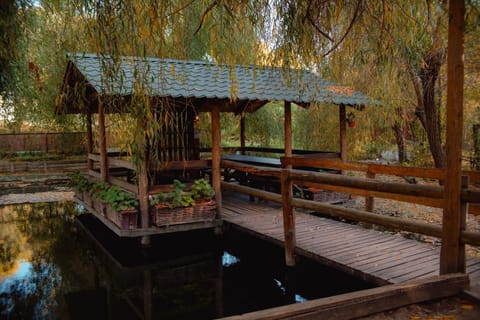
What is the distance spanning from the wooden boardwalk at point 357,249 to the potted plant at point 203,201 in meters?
0.30

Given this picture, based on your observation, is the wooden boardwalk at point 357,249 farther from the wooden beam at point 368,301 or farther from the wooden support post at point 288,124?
the wooden support post at point 288,124

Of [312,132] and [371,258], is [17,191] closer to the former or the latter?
[312,132]

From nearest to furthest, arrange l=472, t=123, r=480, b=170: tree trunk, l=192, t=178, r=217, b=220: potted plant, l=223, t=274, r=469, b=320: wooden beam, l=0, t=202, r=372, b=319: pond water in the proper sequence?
1. l=223, t=274, r=469, b=320: wooden beam
2. l=0, t=202, r=372, b=319: pond water
3. l=192, t=178, r=217, b=220: potted plant
4. l=472, t=123, r=480, b=170: tree trunk

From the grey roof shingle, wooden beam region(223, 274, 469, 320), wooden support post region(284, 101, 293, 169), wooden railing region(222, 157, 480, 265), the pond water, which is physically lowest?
the pond water

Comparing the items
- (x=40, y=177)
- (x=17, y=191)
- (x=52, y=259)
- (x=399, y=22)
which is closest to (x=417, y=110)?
(x=399, y=22)

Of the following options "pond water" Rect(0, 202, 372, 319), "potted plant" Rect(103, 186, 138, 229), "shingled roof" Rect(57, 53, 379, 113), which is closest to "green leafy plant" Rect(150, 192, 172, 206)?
"potted plant" Rect(103, 186, 138, 229)

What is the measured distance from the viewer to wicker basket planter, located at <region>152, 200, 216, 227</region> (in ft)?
20.1

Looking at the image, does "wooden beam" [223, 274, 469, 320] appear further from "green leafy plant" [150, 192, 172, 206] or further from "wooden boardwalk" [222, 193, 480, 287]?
"green leafy plant" [150, 192, 172, 206]

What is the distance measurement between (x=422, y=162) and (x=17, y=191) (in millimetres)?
12818

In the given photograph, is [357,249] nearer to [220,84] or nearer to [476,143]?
[220,84]

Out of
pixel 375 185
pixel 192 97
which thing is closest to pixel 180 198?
pixel 192 97

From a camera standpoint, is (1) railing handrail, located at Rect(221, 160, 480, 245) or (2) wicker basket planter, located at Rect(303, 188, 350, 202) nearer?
(1) railing handrail, located at Rect(221, 160, 480, 245)

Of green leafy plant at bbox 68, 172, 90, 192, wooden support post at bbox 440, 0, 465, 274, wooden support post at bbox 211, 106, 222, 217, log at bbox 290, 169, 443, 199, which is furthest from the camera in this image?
green leafy plant at bbox 68, 172, 90, 192

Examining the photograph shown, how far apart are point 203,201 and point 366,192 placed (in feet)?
8.62
